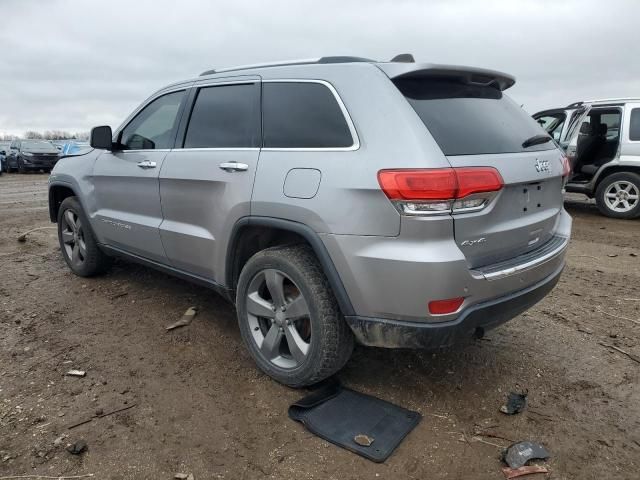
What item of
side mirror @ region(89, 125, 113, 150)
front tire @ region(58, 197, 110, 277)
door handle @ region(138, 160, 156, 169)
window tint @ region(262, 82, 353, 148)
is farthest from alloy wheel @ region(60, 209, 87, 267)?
window tint @ region(262, 82, 353, 148)

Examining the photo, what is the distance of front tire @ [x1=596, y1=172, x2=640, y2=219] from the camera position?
844 cm

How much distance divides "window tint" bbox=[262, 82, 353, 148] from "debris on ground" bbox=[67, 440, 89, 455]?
6.04 feet

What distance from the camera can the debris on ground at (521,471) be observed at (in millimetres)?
2346

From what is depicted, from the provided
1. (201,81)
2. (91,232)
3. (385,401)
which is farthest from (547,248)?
(91,232)

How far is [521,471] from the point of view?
2.36m

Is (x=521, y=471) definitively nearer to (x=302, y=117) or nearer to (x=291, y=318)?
(x=291, y=318)

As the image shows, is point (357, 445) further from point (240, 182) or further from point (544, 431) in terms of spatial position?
point (240, 182)

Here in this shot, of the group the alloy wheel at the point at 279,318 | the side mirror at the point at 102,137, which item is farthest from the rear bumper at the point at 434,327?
the side mirror at the point at 102,137

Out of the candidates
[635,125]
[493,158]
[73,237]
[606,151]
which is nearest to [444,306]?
[493,158]

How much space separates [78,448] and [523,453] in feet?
6.99

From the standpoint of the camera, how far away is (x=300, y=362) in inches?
115

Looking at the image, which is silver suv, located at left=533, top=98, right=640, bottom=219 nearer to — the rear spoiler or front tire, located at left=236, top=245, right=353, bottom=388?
the rear spoiler

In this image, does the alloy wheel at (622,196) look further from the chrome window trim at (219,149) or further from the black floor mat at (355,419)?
the chrome window trim at (219,149)

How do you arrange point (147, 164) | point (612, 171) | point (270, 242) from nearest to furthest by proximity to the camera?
point (270, 242), point (147, 164), point (612, 171)
